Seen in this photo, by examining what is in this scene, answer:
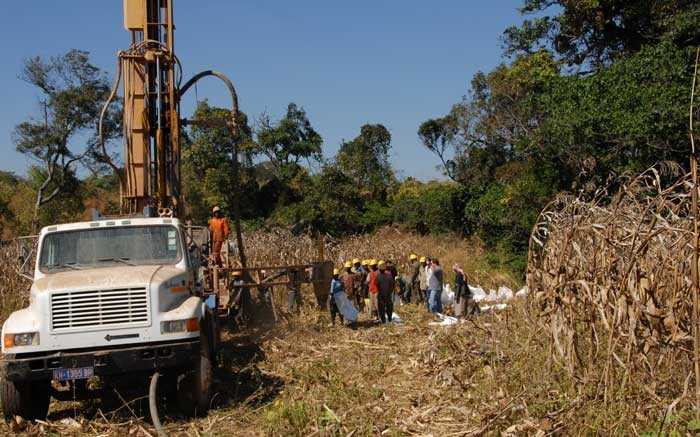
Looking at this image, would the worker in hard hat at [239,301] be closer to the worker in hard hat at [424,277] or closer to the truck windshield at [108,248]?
the truck windshield at [108,248]

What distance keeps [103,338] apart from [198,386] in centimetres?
124

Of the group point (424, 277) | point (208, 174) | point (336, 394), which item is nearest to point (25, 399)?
point (336, 394)

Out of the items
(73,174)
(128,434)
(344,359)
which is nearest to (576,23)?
(344,359)

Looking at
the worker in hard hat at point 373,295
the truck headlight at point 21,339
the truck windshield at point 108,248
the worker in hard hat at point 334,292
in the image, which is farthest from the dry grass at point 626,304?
the worker in hard hat at point 373,295

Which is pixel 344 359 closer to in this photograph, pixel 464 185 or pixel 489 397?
pixel 489 397

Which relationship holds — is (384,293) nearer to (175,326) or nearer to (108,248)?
(108,248)

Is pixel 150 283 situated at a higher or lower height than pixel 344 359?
higher

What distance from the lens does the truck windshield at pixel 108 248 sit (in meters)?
9.16

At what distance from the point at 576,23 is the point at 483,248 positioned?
9.49 m

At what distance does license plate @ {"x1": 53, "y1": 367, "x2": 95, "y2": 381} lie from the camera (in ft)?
25.7

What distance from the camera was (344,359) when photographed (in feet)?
38.1

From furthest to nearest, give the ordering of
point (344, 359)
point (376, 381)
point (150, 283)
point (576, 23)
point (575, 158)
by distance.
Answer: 1. point (576, 23)
2. point (575, 158)
3. point (344, 359)
4. point (376, 381)
5. point (150, 283)

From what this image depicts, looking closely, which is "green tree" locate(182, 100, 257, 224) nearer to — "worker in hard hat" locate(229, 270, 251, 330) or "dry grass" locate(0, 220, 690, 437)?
"worker in hard hat" locate(229, 270, 251, 330)

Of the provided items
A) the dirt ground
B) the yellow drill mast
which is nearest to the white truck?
the dirt ground
